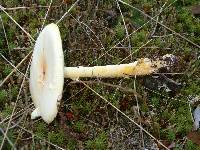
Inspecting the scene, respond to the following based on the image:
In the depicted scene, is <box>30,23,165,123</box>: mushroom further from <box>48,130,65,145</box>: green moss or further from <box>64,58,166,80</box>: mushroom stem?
<box>48,130,65,145</box>: green moss

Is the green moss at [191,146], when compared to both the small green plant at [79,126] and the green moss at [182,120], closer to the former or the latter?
the green moss at [182,120]

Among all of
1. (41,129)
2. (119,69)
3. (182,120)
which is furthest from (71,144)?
(182,120)

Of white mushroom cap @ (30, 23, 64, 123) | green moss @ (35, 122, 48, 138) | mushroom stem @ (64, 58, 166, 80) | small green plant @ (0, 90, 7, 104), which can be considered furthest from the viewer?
small green plant @ (0, 90, 7, 104)

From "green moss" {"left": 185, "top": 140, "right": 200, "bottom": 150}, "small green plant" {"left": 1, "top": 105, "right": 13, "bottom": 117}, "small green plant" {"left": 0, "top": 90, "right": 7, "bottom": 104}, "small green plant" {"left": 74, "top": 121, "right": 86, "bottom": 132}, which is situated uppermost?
"small green plant" {"left": 0, "top": 90, "right": 7, "bottom": 104}

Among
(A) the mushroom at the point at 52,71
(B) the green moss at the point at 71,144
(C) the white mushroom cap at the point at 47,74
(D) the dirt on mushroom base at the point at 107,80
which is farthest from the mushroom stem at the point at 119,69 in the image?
(B) the green moss at the point at 71,144

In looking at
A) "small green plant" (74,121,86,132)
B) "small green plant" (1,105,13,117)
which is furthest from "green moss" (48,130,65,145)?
"small green plant" (1,105,13,117)

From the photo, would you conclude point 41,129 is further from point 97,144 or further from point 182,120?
point 182,120

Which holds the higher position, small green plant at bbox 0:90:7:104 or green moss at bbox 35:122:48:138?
small green plant at bbox 0:90:7:104
